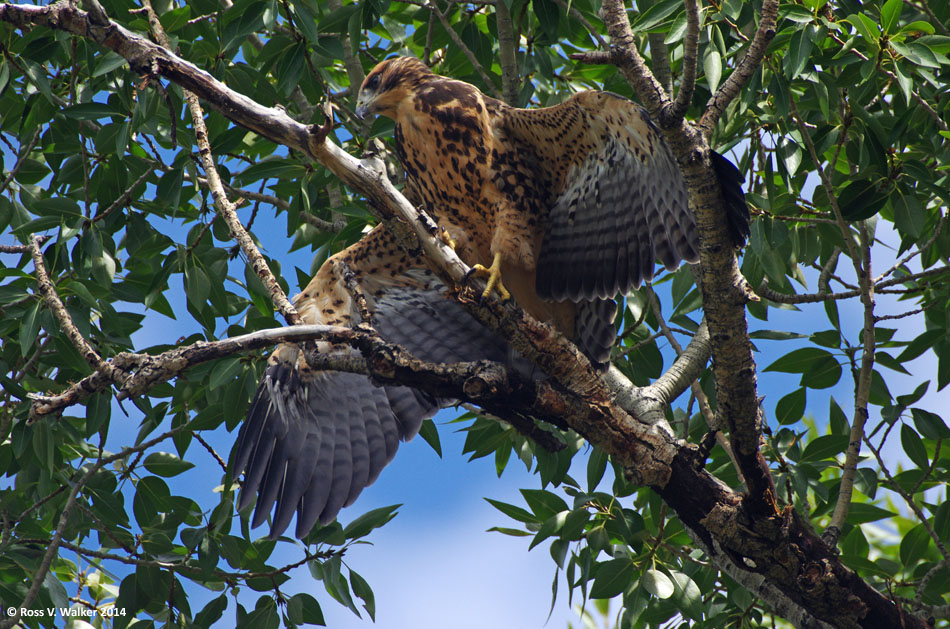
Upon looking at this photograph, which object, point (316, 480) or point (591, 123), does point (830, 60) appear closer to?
point (591, 123)

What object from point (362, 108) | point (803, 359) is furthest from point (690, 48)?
point (362, 108)

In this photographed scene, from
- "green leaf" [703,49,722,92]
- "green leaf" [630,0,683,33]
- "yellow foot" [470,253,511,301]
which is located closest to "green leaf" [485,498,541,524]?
"yellow foot" [470,253,511,301]

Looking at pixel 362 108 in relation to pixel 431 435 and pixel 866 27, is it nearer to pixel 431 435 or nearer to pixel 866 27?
pixel 431 435

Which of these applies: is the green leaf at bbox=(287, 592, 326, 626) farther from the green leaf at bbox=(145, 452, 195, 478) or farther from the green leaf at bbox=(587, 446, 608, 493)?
the green leaf at bbox=(587, 446, 608, 493)

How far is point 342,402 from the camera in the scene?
4246 millimetres

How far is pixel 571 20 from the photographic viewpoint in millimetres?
4344

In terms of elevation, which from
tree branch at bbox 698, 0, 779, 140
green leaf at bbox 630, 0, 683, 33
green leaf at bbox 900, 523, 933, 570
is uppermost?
green leaf at bbox 630, 0, 683, 33

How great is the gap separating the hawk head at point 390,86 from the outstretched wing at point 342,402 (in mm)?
630

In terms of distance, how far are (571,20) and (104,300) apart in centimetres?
262

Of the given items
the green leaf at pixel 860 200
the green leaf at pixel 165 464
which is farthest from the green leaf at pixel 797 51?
the green leaf at pixel 165 464

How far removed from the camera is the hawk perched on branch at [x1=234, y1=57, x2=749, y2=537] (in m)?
3.61

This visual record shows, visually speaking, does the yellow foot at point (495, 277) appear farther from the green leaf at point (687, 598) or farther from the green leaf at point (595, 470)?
the green leaf at point (687, 598)

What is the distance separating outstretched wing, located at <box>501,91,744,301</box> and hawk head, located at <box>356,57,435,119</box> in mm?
579

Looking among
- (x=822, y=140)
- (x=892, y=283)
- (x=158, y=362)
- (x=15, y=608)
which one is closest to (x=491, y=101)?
(x=822, y=140)
